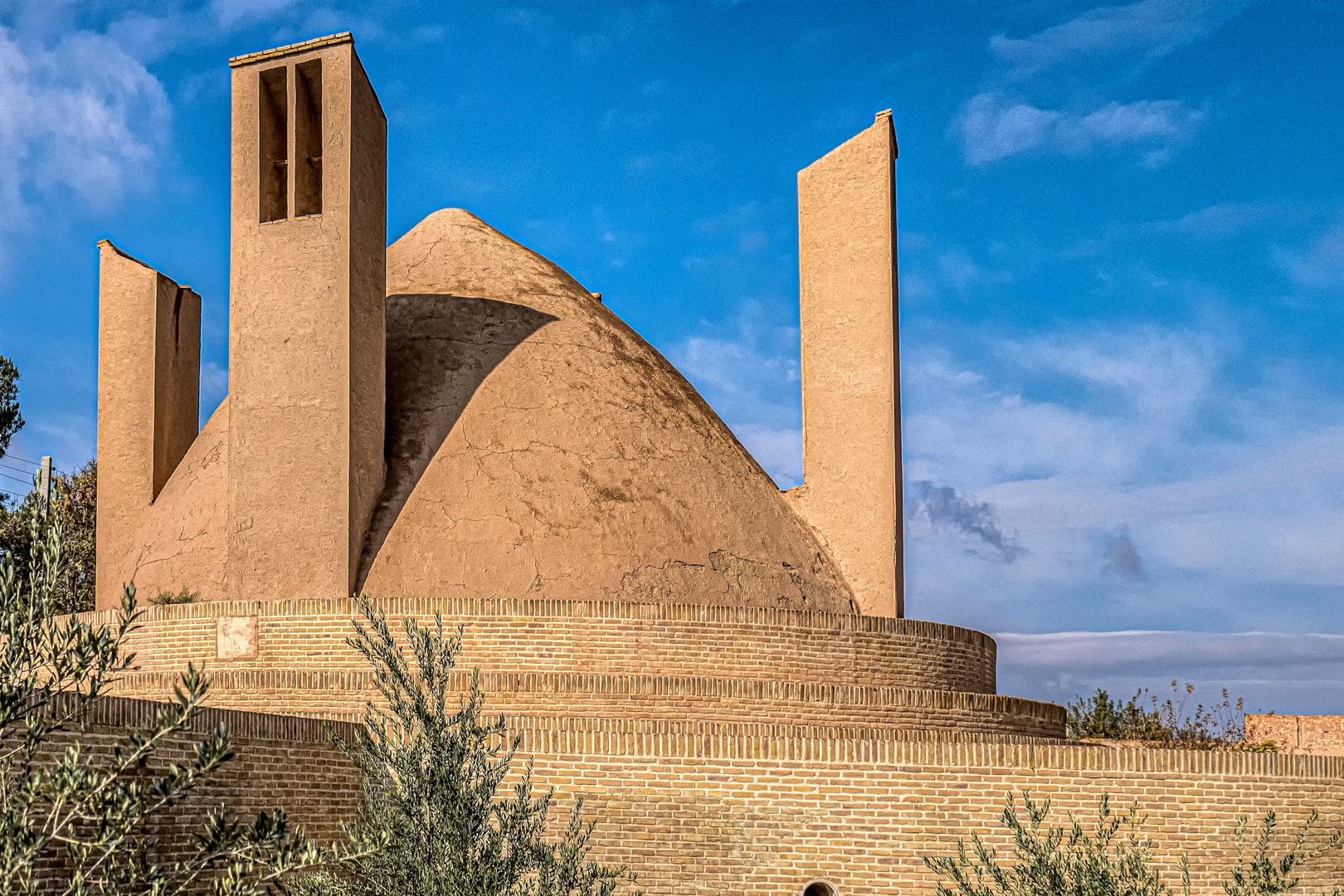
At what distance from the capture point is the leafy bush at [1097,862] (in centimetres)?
629

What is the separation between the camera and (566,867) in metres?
6.08

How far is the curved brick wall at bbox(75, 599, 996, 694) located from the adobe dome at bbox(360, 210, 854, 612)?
469 mm

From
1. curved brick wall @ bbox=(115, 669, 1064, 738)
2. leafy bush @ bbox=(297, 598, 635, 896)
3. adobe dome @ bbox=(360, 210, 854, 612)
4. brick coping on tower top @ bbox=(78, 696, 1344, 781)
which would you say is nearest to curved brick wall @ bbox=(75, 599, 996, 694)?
curved brick wall @ bbox=(115, 669, 1064, 738)

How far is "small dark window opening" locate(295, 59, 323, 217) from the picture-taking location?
11562mm

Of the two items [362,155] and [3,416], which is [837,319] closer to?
[362,155]

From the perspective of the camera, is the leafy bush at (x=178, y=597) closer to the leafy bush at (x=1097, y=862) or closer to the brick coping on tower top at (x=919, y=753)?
the brick coping on tower top at (x=919, y=753)

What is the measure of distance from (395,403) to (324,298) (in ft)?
5.57

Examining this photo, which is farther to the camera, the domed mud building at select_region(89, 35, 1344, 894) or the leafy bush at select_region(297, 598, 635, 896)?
the domed mud building at select_region(89, 35, 1344, 894)

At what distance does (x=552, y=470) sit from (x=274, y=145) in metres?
3.89

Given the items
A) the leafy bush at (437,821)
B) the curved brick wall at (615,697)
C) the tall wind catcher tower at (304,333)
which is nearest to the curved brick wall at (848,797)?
the curved brick wall at (615,697)

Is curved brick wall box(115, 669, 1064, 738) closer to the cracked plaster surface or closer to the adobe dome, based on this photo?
the adobe dome

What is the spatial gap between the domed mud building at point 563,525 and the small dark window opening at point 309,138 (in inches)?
1.5

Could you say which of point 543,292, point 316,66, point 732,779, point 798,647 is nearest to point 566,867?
point 732,779

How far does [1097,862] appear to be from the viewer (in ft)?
20.5
